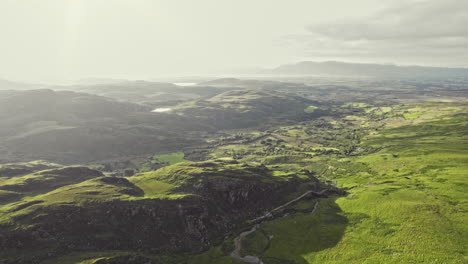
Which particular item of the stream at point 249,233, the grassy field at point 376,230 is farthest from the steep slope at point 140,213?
the grassy field at point 376,230

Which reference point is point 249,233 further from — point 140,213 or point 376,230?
point 376,230

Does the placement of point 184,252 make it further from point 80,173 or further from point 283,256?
point 80,173

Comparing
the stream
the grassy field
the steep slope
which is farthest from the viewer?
the stream

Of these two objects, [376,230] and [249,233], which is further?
[249,233]

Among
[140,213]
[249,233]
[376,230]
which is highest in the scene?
[140,213]

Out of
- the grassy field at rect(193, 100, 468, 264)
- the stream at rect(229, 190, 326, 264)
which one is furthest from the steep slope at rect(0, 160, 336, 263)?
the grassy field at rect(193, 100, 468, 264)

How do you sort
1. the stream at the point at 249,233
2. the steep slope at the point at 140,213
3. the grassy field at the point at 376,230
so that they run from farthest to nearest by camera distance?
the stream at the point at 249,233 < the steep slope at the point at 140,213 < the grassy field at the point at 376,230

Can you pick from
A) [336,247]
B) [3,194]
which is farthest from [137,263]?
[3,194]

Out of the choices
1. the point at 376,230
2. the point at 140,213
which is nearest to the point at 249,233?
the point at 140,213

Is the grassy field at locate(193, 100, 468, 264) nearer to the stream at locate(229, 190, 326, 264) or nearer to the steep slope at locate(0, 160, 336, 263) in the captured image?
the stream at locate(229, 190, 326, 264)

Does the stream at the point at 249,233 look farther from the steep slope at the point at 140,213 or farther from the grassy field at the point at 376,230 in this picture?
the steep slope at the point at 140,213

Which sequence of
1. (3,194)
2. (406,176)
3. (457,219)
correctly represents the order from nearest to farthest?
(457,219), (3,194), (406,176)
